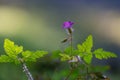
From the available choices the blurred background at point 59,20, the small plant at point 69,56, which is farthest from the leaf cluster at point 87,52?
the blurred background at point 59,20

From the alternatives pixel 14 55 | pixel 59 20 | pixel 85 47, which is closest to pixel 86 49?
pixel 85 47

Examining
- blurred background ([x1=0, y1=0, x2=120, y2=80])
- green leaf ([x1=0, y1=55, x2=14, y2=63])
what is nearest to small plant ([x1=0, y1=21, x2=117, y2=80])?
green leaf ([x1=0, y1=55, x2=14, y2=63])

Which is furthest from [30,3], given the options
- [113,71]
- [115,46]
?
[113,71]

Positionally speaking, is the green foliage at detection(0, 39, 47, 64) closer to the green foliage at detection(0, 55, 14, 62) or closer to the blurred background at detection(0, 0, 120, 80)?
the green foliage at detection(0, 55, 14, 62)

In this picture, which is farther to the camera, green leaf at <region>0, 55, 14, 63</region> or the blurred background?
the blurred background

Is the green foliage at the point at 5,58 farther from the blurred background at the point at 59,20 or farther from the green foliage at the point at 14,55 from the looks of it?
the blurred background at the point at 59,20

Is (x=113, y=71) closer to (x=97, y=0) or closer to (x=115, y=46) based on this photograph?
(x=115, y=46)

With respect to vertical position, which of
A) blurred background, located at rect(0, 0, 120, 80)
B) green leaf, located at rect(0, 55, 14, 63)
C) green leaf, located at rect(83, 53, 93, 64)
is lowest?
blurred background, located at rect(0, 0, 120, 80)

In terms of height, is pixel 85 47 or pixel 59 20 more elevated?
pixel 85 47

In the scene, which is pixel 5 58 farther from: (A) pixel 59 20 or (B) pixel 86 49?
(A) pixel 59 20

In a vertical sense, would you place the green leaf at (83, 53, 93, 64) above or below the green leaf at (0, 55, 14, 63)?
below

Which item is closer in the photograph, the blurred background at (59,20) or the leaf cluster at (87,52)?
the leaf cluster at (87,52)
